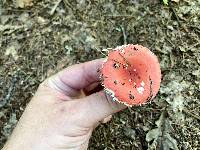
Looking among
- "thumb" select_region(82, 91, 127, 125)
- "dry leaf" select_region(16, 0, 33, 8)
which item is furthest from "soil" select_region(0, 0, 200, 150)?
"thumb" select_region(82, 91, 127, 125)

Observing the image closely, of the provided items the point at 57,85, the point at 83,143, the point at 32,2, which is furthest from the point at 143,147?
the point at 32,2

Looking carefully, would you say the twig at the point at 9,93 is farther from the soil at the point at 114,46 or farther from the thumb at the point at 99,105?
the thumb at the point at 99,105

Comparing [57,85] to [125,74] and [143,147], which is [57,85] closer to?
[125,74]

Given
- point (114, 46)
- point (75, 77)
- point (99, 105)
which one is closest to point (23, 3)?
point (114, 46)

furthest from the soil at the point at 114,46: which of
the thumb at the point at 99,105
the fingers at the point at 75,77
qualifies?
the thumb at the point at 99,105

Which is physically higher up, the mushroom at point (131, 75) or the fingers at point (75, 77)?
the mushroom at point (131, 75)

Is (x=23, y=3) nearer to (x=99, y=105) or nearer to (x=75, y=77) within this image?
(x=75, y=77)
